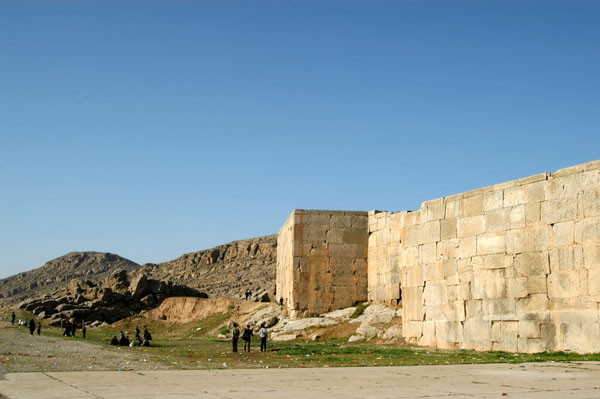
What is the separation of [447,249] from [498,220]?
2.24 meters

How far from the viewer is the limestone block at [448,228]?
19.9 m

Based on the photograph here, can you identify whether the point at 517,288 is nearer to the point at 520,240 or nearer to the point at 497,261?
the point at 497,261

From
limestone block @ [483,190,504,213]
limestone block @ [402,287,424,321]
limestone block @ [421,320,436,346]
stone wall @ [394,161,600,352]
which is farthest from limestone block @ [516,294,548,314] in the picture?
limestone block @ [402,287,424,321]

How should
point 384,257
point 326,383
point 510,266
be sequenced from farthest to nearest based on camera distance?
point 384,257
point 510,266
point 326,383

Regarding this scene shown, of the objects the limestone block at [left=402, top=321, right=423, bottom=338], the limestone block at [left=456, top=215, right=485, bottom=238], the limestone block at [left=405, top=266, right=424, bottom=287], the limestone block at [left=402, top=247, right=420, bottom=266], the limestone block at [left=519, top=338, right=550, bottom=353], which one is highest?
the limestone block at [left=456, top=215, right=485, bottom=238]

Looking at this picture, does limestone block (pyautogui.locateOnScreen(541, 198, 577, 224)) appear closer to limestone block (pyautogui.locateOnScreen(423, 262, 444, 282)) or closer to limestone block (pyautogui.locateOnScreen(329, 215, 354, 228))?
limestone block (pyautogui.locateOnScreen(423, 262, 444, 282))

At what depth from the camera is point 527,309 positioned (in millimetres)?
17312

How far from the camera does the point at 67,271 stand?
113188mm

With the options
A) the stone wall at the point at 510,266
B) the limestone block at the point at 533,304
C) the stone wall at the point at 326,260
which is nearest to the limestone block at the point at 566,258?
the stone wall at the point at 510,266

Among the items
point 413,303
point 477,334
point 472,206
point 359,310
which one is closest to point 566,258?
point 472,206

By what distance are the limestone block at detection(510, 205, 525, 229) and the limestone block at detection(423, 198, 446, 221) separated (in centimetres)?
272

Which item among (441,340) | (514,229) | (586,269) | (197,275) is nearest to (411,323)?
(441,340)

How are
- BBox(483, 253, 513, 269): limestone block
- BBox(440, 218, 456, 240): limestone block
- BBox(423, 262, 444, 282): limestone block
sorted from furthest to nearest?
BBox(423, 262, 444, 282): limestone block
BBox(440, 218, 456, 240): limestone block
BBox(483, 253, 513, 269): limestone block

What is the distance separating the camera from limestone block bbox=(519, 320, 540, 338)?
17000mm
